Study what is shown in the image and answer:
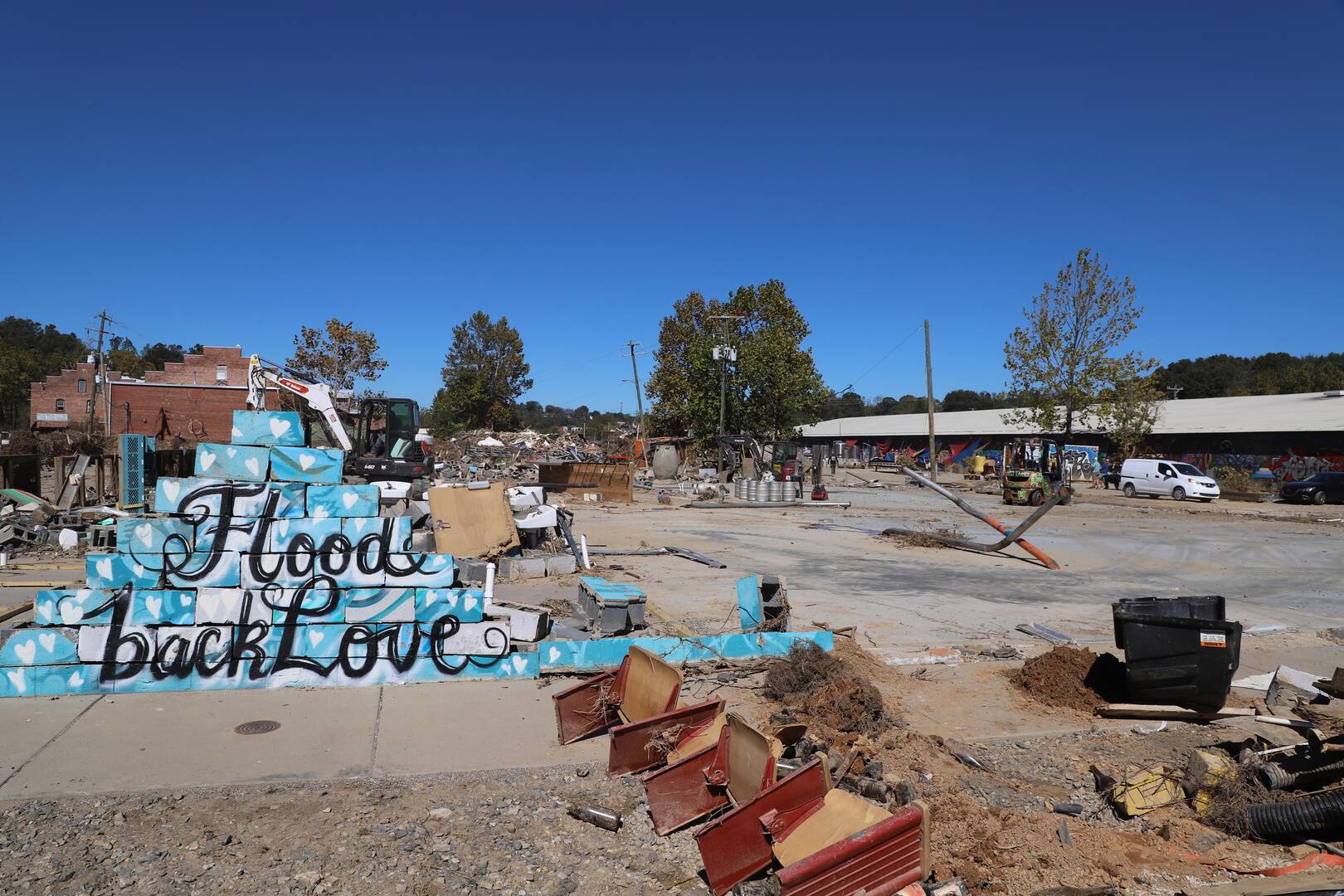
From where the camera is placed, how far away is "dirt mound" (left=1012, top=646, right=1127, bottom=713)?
727cm

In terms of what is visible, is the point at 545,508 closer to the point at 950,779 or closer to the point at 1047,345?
the point at 950,779

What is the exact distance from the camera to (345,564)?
727 cm

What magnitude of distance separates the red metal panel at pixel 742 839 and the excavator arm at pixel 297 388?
1306cm

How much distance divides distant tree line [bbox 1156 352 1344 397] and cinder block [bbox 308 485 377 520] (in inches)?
2884

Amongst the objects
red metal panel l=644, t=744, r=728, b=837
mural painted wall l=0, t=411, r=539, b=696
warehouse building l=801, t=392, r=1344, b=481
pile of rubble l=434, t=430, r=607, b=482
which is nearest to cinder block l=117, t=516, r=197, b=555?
mural painted wall l=0, t=411, r=539, b=696

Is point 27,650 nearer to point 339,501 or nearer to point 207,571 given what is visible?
point 207,571

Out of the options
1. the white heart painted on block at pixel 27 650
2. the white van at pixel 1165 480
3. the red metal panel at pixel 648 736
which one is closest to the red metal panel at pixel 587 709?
the red metal panel at pixel 648 736

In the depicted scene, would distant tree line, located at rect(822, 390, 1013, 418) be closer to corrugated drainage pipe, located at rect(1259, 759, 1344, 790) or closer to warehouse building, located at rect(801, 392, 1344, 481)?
warehouse building, located at rect(801, 392, 1344, 481)

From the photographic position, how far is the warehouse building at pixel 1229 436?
36.0 meters

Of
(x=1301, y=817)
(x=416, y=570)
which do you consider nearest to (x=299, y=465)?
(x=416, y=570)

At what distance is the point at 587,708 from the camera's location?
6.43 m

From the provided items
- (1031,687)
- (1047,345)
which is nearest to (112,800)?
(1031,687)

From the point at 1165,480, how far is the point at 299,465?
35077 millimetres

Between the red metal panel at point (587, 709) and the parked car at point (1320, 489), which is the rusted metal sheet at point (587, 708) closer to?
the red metal panel at point (587, 709)
